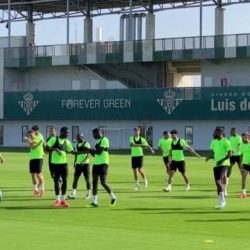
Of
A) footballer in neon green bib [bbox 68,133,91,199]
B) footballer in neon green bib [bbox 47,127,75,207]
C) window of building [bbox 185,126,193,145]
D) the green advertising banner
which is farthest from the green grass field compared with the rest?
window of building [bbox 185,126,193,145]

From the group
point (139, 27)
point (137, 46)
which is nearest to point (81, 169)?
point (137, 46)

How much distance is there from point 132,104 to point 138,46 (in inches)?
214

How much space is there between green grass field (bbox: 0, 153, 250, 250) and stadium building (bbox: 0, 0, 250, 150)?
141 feet

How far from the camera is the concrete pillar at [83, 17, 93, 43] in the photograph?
7850cm

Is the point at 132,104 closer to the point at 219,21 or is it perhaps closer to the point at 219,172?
the point at 219,21

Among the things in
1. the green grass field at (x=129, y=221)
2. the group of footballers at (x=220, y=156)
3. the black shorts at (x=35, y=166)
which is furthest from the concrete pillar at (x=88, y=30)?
the black shorts at (x=35, y=166)

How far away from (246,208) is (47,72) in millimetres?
61316

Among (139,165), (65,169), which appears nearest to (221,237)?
(65,169)

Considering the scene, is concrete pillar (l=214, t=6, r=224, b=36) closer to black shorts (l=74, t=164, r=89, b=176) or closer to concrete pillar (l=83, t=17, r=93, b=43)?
concrete pillar (l=83, t=17, r=93, b=43)

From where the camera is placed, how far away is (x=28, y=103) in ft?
255

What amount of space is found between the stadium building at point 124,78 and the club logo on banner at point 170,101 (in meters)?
0.09

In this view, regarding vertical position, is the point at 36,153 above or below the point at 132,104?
below

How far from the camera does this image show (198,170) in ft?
128

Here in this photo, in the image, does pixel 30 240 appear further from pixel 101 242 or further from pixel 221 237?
pixel 221 237
